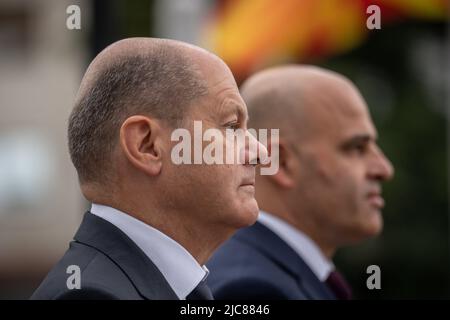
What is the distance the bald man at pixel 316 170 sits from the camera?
396 cm

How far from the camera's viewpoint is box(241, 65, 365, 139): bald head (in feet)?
13.1

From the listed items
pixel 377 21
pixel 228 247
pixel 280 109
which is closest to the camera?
pixel 377 21

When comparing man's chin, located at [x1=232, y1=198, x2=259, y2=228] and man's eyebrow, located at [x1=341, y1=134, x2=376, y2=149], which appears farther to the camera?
man's eyebrow, located at [x1=341, y1=134, x2=376, y2=149]

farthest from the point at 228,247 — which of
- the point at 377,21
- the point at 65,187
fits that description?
the point at 65,187

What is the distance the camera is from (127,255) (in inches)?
98.8

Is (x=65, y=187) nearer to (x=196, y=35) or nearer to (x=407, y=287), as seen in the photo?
(x=407, y=287)

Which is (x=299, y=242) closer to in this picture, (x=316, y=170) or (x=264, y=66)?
(x=316, y=170)

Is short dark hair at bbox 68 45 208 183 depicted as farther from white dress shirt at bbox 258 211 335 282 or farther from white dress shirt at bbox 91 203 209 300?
white dress shirt at bbox 258 211 335 282

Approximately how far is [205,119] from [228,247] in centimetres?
124

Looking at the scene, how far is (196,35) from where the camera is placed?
9.69 metres

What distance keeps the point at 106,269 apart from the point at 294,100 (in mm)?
1727

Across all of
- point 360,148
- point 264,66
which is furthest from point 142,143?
point 264,66

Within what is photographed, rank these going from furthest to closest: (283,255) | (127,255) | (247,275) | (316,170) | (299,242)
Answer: (316,170) < (299,242) < (283,255) < (247,275) < (127,255)

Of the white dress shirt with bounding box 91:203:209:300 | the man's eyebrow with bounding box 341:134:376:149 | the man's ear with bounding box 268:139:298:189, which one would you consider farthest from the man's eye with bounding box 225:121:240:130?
the man's eyebrow with bounding box 341:134:376:149
